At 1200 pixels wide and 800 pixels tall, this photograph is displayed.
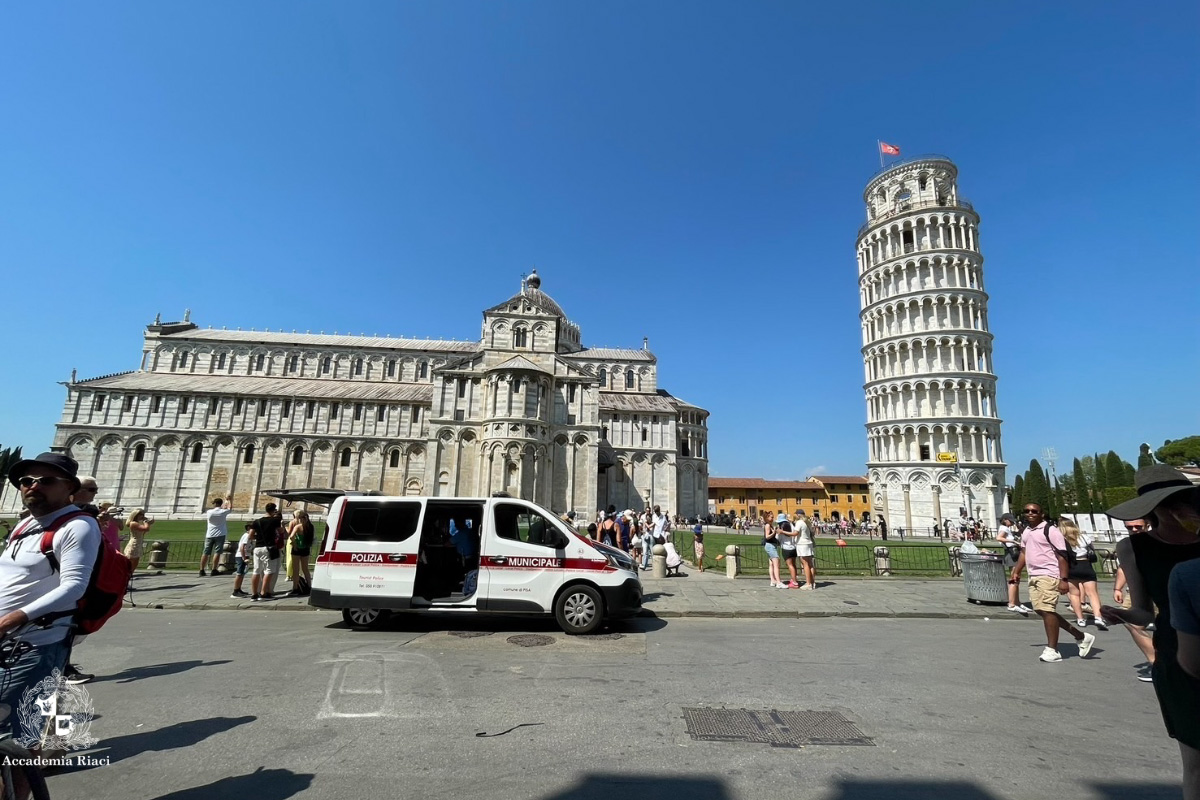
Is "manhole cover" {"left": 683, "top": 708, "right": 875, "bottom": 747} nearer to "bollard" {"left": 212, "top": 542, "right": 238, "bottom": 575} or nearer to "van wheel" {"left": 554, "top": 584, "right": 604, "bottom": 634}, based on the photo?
"van wheel" {"left": 554, "top": 584, "right": 604, "bottom": 634}

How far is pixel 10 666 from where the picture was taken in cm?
265

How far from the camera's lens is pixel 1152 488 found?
348cm

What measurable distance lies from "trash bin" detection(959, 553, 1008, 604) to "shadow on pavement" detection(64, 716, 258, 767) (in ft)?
44.5

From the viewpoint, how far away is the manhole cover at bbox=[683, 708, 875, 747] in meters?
4.46

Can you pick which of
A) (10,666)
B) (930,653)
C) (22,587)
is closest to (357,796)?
(10,666)

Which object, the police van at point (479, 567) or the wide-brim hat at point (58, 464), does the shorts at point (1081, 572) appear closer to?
the police van at point (479, 567)

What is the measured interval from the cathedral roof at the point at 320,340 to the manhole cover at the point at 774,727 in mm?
54057

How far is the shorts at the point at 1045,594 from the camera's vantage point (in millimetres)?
7184

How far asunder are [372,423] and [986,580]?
4603cm

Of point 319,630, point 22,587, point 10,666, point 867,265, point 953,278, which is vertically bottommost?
point 319,630

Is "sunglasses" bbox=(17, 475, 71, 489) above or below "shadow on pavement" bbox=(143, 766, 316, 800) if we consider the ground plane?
above

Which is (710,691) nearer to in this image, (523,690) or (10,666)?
(523,690)

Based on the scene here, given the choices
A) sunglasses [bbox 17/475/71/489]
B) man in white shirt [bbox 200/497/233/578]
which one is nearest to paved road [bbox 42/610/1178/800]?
sunglasses [bbox 17/475/71/489]

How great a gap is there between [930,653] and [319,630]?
374 inches
